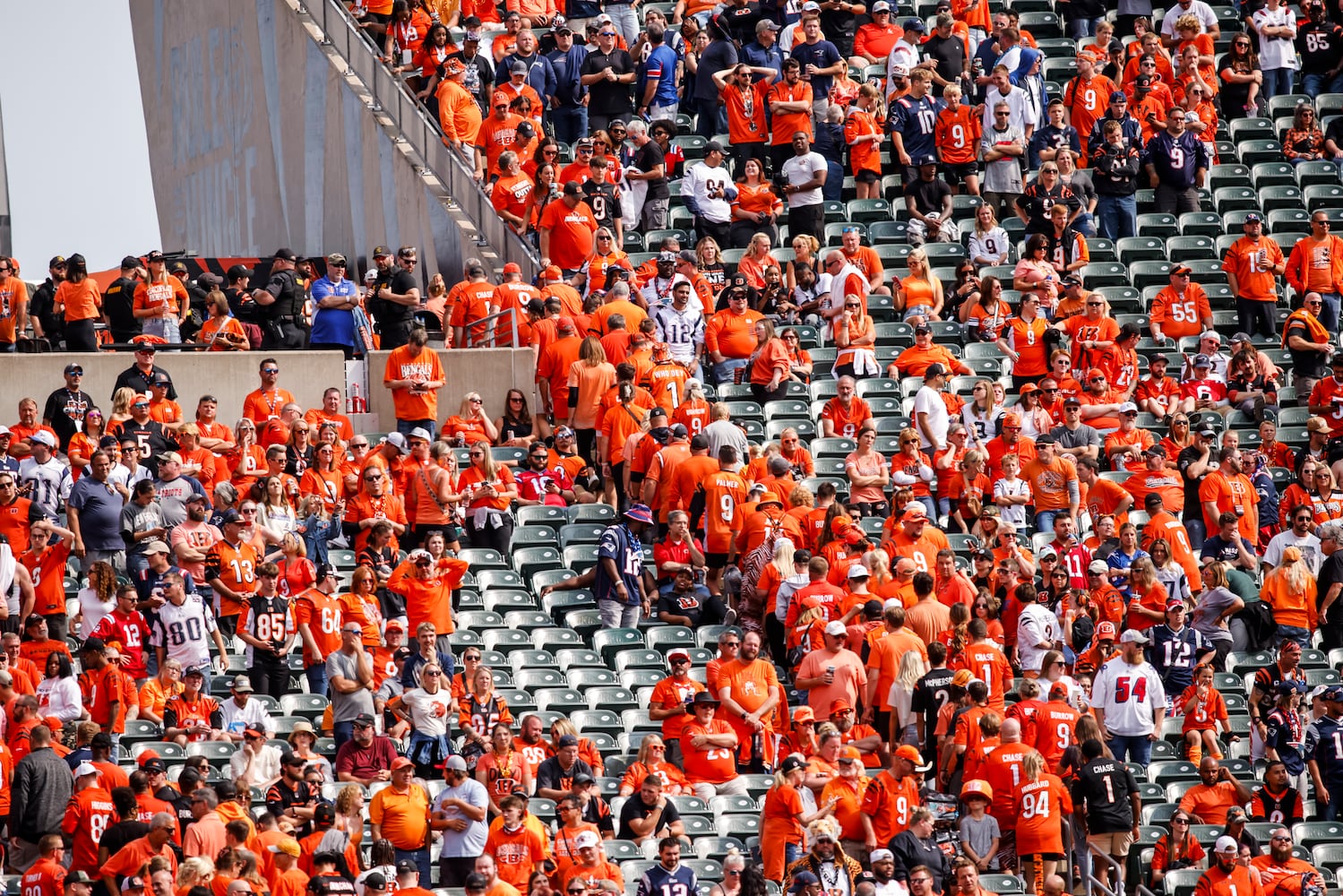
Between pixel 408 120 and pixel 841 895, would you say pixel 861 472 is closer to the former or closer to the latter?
pixel 841 895

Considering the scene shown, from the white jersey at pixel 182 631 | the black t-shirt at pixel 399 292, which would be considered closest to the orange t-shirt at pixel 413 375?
the black t-shirt at pixel 399 292

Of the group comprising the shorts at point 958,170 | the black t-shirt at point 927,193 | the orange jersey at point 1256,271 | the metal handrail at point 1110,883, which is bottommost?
the metal handrail at point 1110,883

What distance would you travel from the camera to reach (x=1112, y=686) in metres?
17.6

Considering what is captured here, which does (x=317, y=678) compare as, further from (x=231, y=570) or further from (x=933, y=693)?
(x=933, y=693)

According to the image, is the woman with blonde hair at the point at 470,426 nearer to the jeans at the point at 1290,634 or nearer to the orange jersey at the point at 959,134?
the orange jersey at the point at 959,134

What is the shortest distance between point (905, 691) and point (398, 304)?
21.0 ft

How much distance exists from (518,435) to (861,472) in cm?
303

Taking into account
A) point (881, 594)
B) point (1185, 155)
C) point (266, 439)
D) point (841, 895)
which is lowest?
point (841, 895)

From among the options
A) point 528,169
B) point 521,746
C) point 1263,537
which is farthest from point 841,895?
point 528,169

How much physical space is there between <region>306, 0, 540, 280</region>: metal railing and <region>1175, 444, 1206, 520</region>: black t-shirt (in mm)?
6031

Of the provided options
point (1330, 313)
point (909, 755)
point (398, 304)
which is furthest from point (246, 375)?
point (1330, 313)

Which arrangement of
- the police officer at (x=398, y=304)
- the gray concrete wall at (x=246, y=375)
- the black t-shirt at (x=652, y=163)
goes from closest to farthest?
the gray concrete wall at (x=246, y=375) < the police officer at (x=398, y=304) < the black t-shirt at (x=652, y=163)

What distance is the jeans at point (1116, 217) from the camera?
2330 centimetres

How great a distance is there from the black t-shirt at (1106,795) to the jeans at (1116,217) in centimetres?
790
